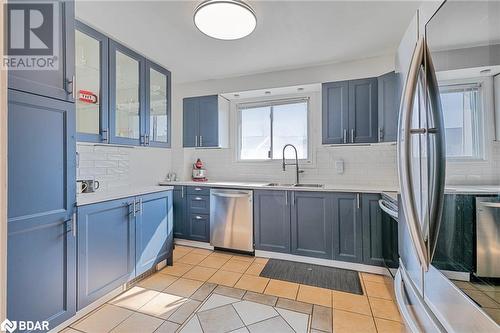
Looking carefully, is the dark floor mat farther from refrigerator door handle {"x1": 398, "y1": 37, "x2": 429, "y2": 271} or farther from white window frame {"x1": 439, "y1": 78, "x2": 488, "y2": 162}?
white window frame {"x1": 439, "y1": 78, "x2": 488, "y2": 162}

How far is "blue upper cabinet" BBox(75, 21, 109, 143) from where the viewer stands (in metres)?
2.01

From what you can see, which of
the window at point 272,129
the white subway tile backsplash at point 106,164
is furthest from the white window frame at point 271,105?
the white subway tile backsplash at point 106,164

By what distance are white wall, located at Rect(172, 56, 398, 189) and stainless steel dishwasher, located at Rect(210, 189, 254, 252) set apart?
2.22 ft

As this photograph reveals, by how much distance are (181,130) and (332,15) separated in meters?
2.62

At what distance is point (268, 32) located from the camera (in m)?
2.24

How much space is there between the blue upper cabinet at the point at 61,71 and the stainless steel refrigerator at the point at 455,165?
1933 mm

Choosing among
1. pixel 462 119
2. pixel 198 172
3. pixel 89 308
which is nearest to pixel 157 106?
pixel 198 172

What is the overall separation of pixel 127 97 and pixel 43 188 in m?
1.39

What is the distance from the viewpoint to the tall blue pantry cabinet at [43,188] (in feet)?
4.17

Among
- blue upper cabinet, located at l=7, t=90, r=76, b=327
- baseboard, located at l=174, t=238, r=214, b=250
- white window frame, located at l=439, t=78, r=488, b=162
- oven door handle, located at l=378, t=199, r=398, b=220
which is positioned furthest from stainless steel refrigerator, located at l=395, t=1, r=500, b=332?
baseboard, located at l=174, t=238, r=214, b=250

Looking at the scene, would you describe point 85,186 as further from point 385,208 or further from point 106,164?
point 385,208

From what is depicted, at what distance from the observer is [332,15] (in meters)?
1.99

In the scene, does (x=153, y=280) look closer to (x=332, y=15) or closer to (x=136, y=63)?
(x=136, y=63)

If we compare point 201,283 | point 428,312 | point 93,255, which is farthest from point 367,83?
point 93,255
